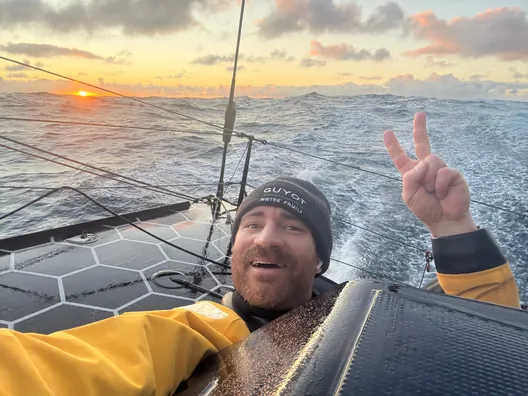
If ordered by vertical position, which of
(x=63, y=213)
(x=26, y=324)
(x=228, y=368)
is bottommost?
(x=63, y=213)

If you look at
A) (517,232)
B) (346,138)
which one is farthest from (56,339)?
(346,138)

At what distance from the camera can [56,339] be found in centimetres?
89

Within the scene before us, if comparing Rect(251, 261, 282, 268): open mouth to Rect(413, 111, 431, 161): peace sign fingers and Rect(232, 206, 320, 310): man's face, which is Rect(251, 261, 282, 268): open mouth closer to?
Rect(232, 206, 320, 310): man's face

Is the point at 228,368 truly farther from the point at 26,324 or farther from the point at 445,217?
the point at 26,324

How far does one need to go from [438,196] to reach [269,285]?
2.61 ft

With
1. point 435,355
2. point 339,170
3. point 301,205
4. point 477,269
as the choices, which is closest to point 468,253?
point 477,269

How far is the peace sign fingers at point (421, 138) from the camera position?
1753 mm

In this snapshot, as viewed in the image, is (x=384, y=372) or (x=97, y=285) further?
(x=97, y=285)

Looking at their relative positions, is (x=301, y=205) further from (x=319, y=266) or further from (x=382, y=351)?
(x=382, y=351)

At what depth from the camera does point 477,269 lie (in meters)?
1.50

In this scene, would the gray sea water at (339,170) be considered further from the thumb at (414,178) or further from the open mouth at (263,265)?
the open mouth at (263,265)

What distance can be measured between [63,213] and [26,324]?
4.69 m

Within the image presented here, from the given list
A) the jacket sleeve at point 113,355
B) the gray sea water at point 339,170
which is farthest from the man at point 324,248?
the gray sea water at point 339,170

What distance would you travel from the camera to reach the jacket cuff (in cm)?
151
